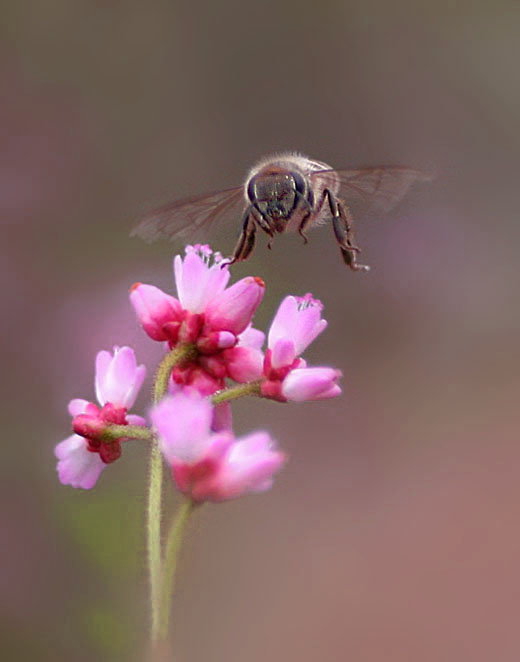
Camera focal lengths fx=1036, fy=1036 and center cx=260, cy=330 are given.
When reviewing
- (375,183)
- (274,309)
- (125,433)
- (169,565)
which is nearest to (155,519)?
(169,565)

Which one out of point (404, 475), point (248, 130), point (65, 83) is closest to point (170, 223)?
point (404, 475)

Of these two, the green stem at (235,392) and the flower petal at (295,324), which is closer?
the green stem at (235,392)

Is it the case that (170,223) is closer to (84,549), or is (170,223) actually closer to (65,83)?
(84,549)

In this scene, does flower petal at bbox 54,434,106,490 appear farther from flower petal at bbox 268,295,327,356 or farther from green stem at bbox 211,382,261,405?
flower petal at bbox 268,295,327,356

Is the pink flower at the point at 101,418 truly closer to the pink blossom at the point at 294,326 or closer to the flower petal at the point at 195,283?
the flower petal at the point at 195,283

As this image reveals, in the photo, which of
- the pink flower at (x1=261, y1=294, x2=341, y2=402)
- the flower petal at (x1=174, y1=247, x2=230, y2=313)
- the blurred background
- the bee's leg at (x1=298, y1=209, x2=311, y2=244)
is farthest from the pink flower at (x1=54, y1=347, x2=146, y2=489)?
the blurred background

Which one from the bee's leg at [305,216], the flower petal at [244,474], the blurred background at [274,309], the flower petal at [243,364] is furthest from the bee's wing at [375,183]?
the blurred background at [274,309]
